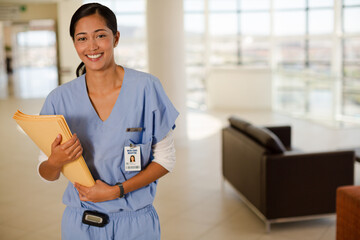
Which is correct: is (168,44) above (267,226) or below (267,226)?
above

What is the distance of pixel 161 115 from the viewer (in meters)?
1.86

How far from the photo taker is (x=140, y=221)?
186 centimetres

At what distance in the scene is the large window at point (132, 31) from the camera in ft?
39.4

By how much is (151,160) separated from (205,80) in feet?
33.3

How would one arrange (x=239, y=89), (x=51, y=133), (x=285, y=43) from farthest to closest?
1. (x=285, y=43)
2. (x=239, y=89)
3. (x=51, y=133)

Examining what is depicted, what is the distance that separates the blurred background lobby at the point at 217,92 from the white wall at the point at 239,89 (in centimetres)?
2

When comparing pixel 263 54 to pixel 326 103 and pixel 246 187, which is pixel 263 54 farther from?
pixel 246 187

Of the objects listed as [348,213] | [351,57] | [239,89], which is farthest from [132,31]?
[348,213]

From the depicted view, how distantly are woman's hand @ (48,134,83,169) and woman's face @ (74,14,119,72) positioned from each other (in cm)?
31

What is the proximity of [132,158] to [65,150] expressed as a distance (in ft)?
0.86

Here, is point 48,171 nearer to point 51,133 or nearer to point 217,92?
point 51,133

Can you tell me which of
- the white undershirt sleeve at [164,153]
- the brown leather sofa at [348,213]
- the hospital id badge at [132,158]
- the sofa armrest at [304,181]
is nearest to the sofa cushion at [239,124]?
the sofa armrest at [304,181]

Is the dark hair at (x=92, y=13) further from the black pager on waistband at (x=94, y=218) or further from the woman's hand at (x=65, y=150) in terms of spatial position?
the black pager on waistband at (x=94, y=218)

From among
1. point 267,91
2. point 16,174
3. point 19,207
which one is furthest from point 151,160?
point 267,91
